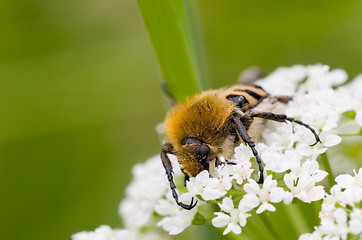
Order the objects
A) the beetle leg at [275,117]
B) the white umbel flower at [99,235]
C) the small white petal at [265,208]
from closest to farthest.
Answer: the small white petal at [265,208] < the beetle leg at [275,117] < the white umbel flower at [99,235]

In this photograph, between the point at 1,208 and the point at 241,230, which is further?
the point at 1,208

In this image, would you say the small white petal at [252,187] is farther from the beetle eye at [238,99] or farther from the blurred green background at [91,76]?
the blurred green background at [91,76]

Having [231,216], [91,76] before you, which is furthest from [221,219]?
[91,76]

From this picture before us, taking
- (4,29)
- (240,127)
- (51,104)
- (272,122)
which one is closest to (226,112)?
(240,127)

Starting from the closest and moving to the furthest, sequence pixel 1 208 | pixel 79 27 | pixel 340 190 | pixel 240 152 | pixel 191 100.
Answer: pixel 340 190, pixel 240 152, pixel 191 100, pixel 1 208, pixel 79 27

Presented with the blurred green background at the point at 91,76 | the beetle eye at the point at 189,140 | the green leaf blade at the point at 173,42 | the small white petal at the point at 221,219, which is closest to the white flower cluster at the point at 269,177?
the small white petal at the point at 221,219

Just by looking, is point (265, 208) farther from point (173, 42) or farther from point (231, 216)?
point (173, 42)

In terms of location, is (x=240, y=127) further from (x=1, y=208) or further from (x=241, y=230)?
(x=1, y=208)
